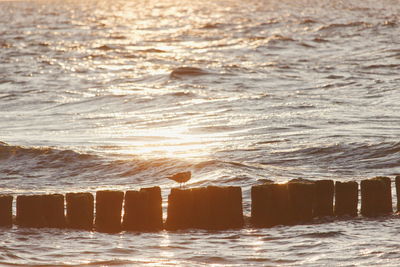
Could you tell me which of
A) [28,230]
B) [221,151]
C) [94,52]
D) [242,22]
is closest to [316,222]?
[28,230]

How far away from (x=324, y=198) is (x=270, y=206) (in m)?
0.63

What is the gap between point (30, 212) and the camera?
888cm

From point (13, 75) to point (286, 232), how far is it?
24.2 metres

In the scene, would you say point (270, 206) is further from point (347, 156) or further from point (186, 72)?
point (186, 72)

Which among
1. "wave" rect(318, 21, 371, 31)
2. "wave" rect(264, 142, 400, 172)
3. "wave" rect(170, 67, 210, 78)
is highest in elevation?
"wave" rect(318, 21, 371, 31)

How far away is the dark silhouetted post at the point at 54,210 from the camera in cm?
875

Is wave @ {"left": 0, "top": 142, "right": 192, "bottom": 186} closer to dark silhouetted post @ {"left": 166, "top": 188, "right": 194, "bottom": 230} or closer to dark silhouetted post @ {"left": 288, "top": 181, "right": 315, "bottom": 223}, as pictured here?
dark silhouetted post @ {"left": 166, "top": 188, "right": 194, "bottom": 230}

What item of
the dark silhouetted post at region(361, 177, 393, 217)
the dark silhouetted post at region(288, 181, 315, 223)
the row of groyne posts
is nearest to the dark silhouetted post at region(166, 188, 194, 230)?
the row of groyne posts

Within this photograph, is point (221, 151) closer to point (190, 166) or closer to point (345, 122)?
point (190, 166)

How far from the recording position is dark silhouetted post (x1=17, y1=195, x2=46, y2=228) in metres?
8.84

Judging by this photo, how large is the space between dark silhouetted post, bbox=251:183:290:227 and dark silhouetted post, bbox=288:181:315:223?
0.06 m

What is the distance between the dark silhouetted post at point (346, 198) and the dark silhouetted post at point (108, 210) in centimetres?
233

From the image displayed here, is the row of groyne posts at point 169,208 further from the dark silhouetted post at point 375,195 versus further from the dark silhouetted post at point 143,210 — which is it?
the dark silhouetted post at point 375,195

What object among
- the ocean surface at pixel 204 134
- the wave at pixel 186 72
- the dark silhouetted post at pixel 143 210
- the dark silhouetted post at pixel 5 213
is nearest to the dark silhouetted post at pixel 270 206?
the ocean surface at pixel 204 134
